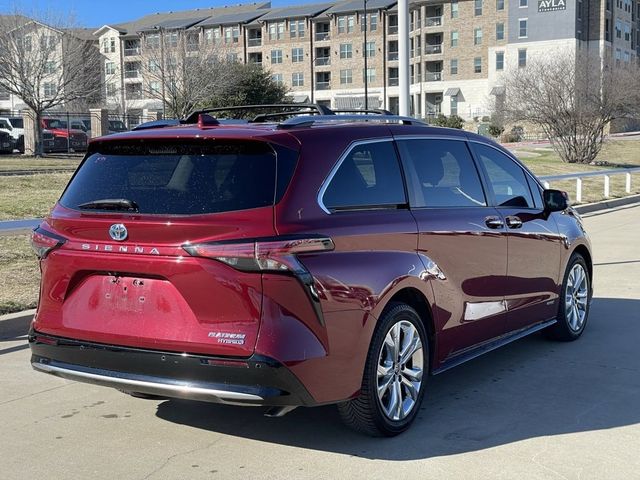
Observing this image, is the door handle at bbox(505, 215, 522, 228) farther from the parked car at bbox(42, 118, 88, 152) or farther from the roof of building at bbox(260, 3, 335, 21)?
the roof of building at bbox(260, 3, 335, 21)

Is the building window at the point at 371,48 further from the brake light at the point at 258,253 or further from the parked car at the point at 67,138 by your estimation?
the brake light at the point at 258,253

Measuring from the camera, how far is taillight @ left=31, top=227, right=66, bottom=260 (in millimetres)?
4410

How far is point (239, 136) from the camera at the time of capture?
13.8 ft

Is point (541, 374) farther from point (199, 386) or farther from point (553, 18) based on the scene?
point (553, 18)

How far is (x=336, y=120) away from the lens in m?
4.95

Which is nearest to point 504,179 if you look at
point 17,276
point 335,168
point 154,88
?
point 335,168

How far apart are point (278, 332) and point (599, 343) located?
4100 mm

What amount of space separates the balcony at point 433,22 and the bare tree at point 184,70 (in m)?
38.6

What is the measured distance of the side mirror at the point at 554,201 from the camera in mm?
6586

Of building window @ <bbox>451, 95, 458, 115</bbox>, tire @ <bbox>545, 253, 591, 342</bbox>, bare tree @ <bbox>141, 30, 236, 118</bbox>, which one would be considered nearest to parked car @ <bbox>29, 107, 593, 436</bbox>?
tire @ <bbox>545, 253, 591, 342</bbox>

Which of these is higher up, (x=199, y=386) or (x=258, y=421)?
(x=199, y=386)

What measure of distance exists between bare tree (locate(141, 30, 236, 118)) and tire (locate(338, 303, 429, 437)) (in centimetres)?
3969

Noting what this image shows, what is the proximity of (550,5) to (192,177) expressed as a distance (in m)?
80.1

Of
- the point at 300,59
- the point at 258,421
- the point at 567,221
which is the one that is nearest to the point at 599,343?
the point at 567,221
